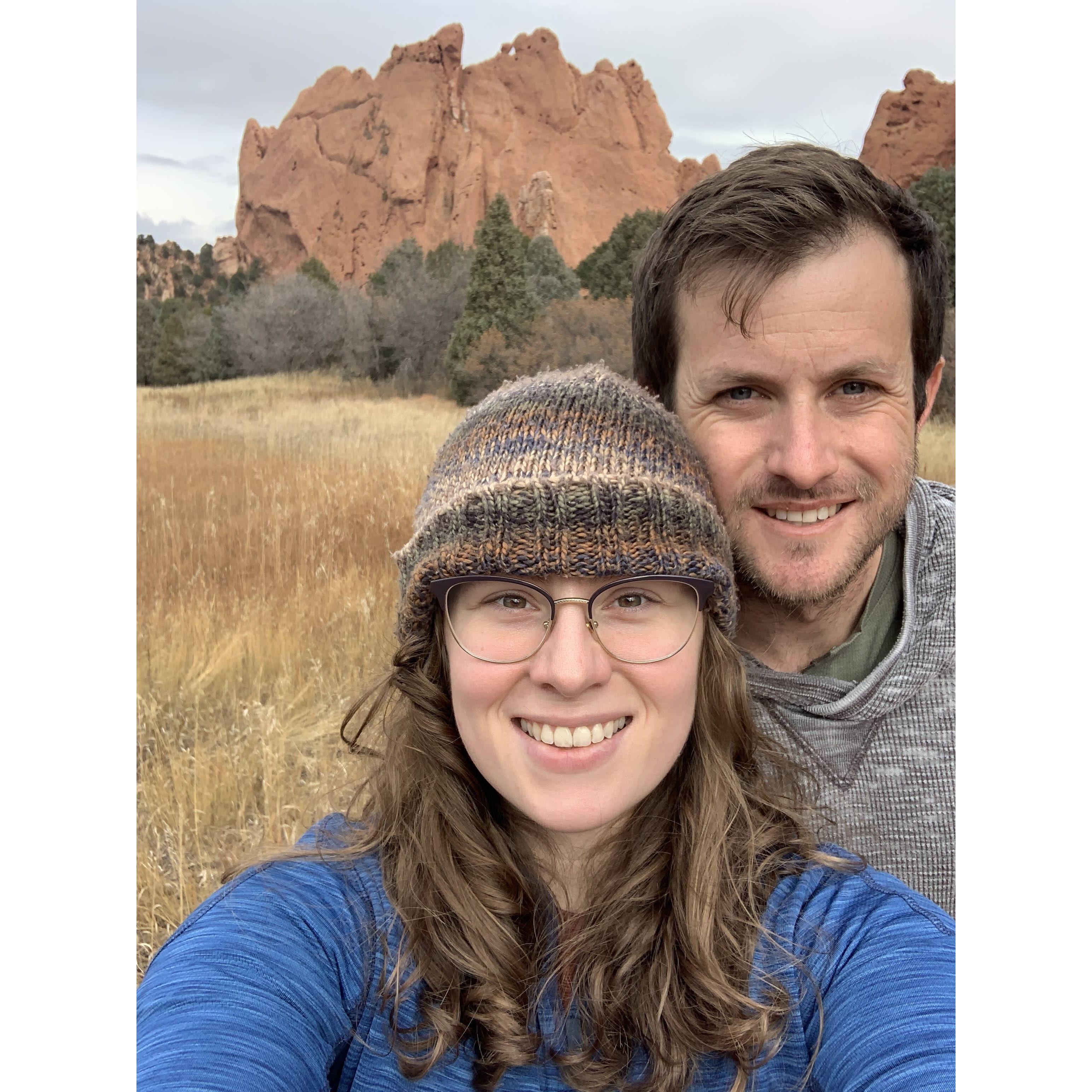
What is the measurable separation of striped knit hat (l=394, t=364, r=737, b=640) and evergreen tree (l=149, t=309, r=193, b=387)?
123 centimetres

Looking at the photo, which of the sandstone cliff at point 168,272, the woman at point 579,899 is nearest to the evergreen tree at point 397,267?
the sandstone cliff at point 168,272

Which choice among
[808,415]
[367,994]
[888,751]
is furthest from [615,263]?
[367,994]

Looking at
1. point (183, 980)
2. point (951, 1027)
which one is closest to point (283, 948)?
point (183, 980)

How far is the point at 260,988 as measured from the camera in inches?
40.8

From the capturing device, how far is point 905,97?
246cm

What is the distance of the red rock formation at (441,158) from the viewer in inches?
147

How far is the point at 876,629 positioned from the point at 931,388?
1.81 feet

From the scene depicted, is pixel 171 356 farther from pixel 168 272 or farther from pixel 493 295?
pixel 493 295

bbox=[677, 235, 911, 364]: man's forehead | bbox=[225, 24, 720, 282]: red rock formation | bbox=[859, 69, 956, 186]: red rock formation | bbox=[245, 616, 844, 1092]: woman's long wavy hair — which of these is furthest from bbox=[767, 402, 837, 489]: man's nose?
bbox=[225, 24, 720, 282]: red rock formation

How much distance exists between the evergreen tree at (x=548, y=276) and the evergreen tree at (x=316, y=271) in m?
0.97

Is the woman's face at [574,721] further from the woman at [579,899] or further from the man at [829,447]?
the man at [829,447]

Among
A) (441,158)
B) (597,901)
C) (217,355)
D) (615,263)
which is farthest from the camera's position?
(441,158)
